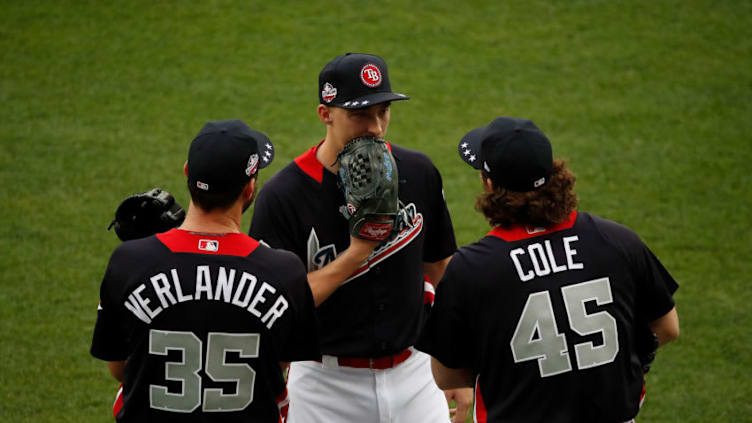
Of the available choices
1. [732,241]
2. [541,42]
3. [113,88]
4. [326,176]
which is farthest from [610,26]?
[326,176]

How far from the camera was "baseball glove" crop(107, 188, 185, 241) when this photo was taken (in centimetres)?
319

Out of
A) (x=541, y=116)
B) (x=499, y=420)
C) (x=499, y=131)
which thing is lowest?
(x=541, y=116)

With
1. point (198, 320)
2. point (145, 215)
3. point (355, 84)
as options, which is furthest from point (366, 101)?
point (198, 320)

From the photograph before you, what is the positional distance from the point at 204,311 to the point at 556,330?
1113 millimetres

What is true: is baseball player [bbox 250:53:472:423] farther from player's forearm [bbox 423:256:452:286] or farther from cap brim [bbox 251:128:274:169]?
cap brim [bbox 251:128:274:169]

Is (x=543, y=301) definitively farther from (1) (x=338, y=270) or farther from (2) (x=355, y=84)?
(2) (x=355, y=84)

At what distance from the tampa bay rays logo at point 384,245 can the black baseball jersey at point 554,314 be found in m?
0.64

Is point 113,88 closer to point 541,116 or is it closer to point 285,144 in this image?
point 285,144

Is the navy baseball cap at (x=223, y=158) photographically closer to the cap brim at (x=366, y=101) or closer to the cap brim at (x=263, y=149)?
the cap brim at (x=263, y=149)

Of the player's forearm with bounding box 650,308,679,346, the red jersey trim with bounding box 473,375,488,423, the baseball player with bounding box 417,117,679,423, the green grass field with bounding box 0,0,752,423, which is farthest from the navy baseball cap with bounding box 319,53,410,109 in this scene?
the green grass field with bounding box 0,0,752,423

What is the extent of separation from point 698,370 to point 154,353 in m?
4.32

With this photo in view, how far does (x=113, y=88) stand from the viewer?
10.1 metres

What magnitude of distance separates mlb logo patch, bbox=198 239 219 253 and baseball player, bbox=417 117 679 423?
755 millimetres

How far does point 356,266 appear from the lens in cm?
309
